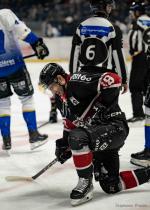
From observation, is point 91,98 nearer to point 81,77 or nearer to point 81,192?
point 81,77

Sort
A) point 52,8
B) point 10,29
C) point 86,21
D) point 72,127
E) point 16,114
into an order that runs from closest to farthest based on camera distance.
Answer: point 72,127, point 86,21, point 10,29, point 16,114, point 52,8

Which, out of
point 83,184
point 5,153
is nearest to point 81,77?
point 83,184

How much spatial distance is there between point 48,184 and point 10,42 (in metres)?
1.35

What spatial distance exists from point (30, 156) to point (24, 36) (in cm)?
98

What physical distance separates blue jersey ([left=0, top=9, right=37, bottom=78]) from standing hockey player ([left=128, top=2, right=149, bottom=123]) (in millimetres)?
1250

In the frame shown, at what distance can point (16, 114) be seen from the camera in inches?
231

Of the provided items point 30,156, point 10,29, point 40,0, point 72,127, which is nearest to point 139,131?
point 30,156

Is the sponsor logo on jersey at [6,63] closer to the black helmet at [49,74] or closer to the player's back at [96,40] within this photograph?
the player's back at [96,40]

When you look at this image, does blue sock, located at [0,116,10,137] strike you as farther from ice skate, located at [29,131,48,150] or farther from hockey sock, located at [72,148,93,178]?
hockey sock, located at [72,148,93,178]

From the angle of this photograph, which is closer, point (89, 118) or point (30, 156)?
point (89, 118)

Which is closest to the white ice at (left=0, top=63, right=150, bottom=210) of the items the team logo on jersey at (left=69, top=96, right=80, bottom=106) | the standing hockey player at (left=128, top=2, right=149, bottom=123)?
the standing hockey player at (left=128, top=2, right=149, bottom=123)

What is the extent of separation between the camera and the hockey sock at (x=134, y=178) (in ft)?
9.92

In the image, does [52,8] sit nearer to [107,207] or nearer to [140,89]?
[140,89]

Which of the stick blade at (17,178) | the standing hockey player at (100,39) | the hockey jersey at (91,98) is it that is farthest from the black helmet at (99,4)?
the stick blade at (17,178)
